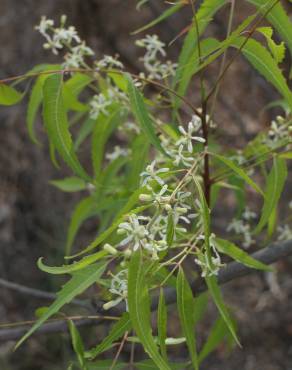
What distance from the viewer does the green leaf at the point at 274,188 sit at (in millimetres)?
1900

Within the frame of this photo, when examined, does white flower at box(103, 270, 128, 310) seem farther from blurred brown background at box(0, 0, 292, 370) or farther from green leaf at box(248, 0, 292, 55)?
blurred brown background at box(0, 0, 292, 370)

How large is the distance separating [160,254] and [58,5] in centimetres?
529

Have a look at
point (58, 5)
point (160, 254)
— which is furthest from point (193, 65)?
point (58, 5)

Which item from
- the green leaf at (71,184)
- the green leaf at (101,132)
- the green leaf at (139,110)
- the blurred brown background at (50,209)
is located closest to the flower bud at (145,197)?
the green leaf at (139,110)

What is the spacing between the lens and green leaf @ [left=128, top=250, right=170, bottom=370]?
1.38 metres

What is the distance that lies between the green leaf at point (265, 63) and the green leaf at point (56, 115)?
48cm

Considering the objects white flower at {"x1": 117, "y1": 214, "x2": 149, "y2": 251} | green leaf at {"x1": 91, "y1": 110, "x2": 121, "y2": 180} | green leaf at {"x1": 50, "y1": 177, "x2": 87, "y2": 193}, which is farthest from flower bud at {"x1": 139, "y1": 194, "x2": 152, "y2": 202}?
green leaf at {"x1": 50, "y1": 177, "x2": 87, "y2": 193}

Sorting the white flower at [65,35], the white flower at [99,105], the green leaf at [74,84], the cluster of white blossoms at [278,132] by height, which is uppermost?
the white flower at [65,35]

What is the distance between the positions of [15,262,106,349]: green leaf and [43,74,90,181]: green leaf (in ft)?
1.11

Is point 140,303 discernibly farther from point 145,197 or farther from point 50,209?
point 50,209

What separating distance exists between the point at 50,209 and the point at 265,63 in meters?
4.43

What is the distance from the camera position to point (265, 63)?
1.77m

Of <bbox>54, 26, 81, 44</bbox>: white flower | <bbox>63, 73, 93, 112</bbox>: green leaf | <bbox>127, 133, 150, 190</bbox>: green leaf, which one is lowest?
<bbox>127, 133, 150, 190</bbox>: green leaf

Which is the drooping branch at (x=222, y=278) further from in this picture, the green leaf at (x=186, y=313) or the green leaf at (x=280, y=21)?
the green leaf at (x=280, y=21)
